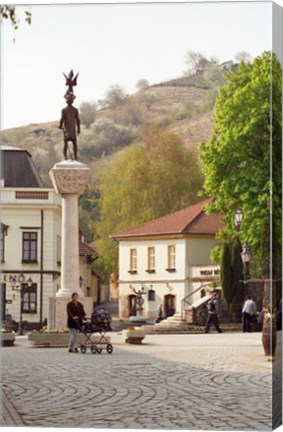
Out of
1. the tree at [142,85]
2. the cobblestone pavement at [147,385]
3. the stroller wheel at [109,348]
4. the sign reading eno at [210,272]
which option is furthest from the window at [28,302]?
the tree at [142,85]

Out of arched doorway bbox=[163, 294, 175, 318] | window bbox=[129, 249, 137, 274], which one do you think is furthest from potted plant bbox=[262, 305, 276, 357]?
window bbox=[129, 249, 137, 274]

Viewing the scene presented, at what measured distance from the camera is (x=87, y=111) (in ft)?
65.5

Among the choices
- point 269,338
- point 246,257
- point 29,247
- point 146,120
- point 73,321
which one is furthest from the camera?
point 29,247

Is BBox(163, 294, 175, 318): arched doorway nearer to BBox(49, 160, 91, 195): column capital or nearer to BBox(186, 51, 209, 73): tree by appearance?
BBox(49, 160, 91, 195): column capital

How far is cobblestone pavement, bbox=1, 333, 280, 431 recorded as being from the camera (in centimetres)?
1872

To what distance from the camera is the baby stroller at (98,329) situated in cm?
2011

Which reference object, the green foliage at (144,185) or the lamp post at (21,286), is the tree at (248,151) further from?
the lamp post at (21,286)

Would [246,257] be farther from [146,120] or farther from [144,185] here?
[146,120]

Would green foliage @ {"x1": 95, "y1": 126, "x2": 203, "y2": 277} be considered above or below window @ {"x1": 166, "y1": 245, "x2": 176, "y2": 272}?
above

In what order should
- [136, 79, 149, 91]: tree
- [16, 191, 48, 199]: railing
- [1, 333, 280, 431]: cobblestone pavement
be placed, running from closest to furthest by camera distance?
[1, 333, 280, 431]: cobblestone pavement
[136, 79, 149, 91]: tree
[16, 191, 48, 199]: railing

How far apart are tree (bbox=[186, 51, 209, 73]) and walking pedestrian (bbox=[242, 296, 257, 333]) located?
266 centimetres

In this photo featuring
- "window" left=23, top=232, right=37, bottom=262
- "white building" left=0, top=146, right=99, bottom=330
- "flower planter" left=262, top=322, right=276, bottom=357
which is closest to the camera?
"flower planter" left=262, top=322, right=276, bottom=357

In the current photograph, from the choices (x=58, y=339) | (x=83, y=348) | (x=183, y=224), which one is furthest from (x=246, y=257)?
(x=58, y=339)

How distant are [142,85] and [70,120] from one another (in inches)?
38.7
